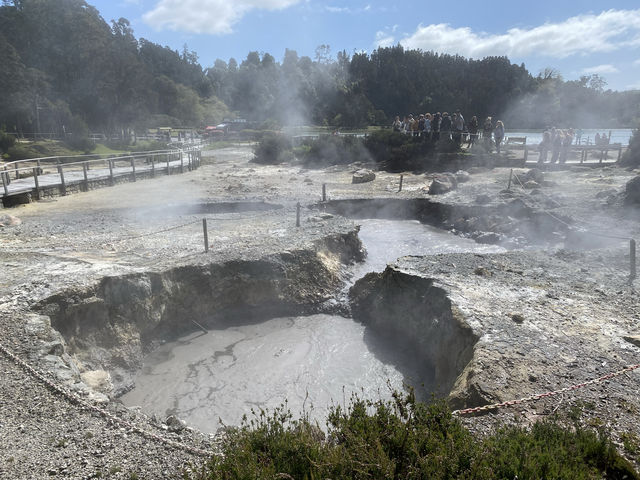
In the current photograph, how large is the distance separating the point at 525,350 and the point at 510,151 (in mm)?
Answer: 20958

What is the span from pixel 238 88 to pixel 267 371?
74.4 meters

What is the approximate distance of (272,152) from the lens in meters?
30.4

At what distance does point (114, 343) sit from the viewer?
7.00 meters

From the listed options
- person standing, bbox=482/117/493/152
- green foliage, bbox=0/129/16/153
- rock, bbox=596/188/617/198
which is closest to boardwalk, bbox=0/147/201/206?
green foliage, bbox=0/129/16/153

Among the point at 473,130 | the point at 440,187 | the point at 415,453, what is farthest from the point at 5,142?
the point at 415,453

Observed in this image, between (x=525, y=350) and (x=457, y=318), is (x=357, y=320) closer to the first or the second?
(x=457, y=318)

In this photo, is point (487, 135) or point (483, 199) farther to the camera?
point (487, 135)

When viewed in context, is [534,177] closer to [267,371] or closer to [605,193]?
[605,193]

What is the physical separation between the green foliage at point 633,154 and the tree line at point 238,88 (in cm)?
2699

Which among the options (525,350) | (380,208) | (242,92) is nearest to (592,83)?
(242,92)

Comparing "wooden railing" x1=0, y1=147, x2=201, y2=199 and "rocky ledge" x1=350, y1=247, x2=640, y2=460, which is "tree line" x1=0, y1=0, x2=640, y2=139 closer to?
"wooden railing" x1=0, y1=147, x2=201, y2=199

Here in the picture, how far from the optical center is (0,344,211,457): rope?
3.56 m

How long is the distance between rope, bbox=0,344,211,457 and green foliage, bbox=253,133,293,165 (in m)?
25.9

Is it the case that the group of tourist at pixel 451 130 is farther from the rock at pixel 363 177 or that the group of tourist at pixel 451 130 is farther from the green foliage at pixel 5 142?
the green foliage at pixel 5 142
